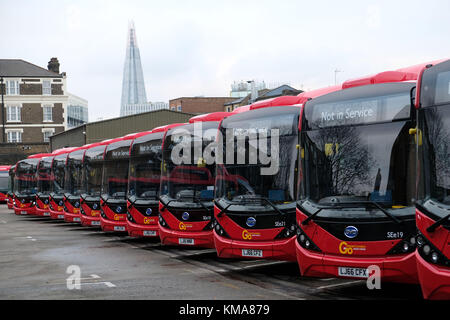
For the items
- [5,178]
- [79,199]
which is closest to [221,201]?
[79,199]

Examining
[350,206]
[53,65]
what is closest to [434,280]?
[350,206]

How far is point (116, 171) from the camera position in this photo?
761 inches

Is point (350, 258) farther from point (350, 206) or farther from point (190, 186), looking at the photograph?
point (190, 186)

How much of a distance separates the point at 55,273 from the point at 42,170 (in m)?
20.5

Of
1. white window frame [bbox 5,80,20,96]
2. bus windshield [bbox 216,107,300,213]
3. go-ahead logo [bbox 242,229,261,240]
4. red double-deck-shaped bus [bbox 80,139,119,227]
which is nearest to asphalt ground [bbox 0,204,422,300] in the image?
go-ahead logo [bbox 242,229,261,240]

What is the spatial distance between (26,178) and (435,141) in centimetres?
3058

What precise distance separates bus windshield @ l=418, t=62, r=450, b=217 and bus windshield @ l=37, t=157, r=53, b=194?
2481cm

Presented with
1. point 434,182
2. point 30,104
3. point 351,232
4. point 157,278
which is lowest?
point 157,278

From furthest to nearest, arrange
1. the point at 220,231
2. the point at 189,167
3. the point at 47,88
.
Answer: the point at 47,88 → the point at 189,167 → the point at 220,231

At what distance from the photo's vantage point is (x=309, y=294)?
364 inches

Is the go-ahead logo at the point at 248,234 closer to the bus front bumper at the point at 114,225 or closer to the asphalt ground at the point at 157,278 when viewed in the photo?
the asphalt ground at the point at 157,278

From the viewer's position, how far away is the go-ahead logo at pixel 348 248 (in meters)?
8.46

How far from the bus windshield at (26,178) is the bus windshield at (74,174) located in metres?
8.40
